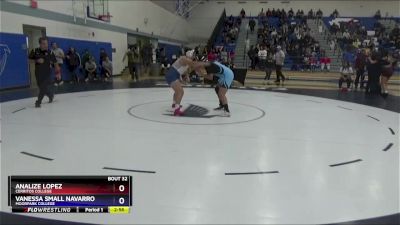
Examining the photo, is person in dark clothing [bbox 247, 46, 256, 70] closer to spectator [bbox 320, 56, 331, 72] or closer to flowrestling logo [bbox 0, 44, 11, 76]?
spectator [bbox 320, 56, 331, 72]

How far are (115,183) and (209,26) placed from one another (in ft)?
113

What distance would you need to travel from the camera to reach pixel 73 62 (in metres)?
16.0

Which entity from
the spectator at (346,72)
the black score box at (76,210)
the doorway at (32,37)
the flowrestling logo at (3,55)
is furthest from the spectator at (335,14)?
the black score box at (76,210)

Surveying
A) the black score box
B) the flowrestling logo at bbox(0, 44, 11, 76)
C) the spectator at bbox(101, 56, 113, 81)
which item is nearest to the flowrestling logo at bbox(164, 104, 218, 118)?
the black score box

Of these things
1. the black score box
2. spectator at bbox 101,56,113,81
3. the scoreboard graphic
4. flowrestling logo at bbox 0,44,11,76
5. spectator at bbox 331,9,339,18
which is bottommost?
the black score box

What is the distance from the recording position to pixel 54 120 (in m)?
7.35

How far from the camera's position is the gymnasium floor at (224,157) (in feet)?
10.9

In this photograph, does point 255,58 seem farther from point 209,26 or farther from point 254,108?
point 254,108

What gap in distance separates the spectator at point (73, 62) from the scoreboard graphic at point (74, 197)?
13600 mm

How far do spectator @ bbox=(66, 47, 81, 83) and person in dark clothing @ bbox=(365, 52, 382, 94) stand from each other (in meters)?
12.5

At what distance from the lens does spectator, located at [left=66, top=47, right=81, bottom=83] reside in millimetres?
15898

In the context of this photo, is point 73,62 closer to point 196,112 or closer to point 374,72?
point 196,112

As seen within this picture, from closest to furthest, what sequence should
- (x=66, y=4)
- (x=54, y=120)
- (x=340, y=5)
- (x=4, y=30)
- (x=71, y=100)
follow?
(x=54, y=120)
(x=71, y=100)
(x=4, y=30)
(x=66, y=4)
(x=340, y=5)

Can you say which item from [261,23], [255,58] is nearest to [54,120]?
[255,58]
